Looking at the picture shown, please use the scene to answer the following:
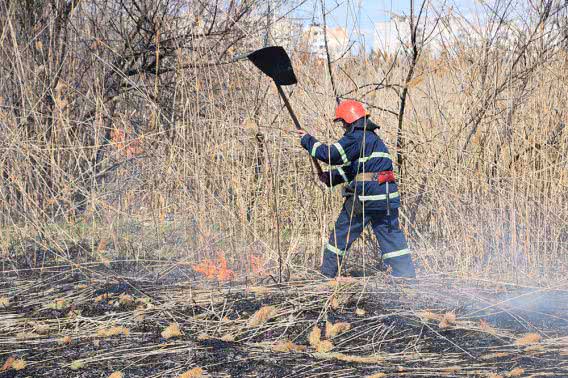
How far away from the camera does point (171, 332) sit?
3.97 m

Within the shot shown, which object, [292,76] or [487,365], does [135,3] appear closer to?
[292,76]

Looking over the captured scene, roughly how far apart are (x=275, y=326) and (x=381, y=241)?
54.8 inches

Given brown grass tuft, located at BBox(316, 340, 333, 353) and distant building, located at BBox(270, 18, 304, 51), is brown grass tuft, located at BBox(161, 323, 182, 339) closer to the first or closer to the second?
brown grass tuft, located at BBox(316, 340, 333, 353)

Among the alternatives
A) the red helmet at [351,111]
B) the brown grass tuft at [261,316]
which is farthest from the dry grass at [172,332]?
the red helmet at [351,111]

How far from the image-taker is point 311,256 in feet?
18.1

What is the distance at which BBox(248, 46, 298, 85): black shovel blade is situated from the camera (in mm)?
4664

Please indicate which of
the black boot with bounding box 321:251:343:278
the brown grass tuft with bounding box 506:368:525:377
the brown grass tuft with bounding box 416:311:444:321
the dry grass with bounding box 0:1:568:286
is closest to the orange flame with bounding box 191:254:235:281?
the dry grass with bounding box 0:1:568:286

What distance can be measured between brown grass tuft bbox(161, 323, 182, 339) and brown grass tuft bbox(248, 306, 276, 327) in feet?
1.30

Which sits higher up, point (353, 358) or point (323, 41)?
point (323, 41)

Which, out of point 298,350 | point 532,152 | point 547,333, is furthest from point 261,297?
point 532,152

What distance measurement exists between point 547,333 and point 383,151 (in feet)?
5.60

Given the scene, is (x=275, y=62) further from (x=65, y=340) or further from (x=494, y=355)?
(x=494, y=355)

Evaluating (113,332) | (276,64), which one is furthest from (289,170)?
(113,332)

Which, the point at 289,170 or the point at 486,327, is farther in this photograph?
the point at 289,170
